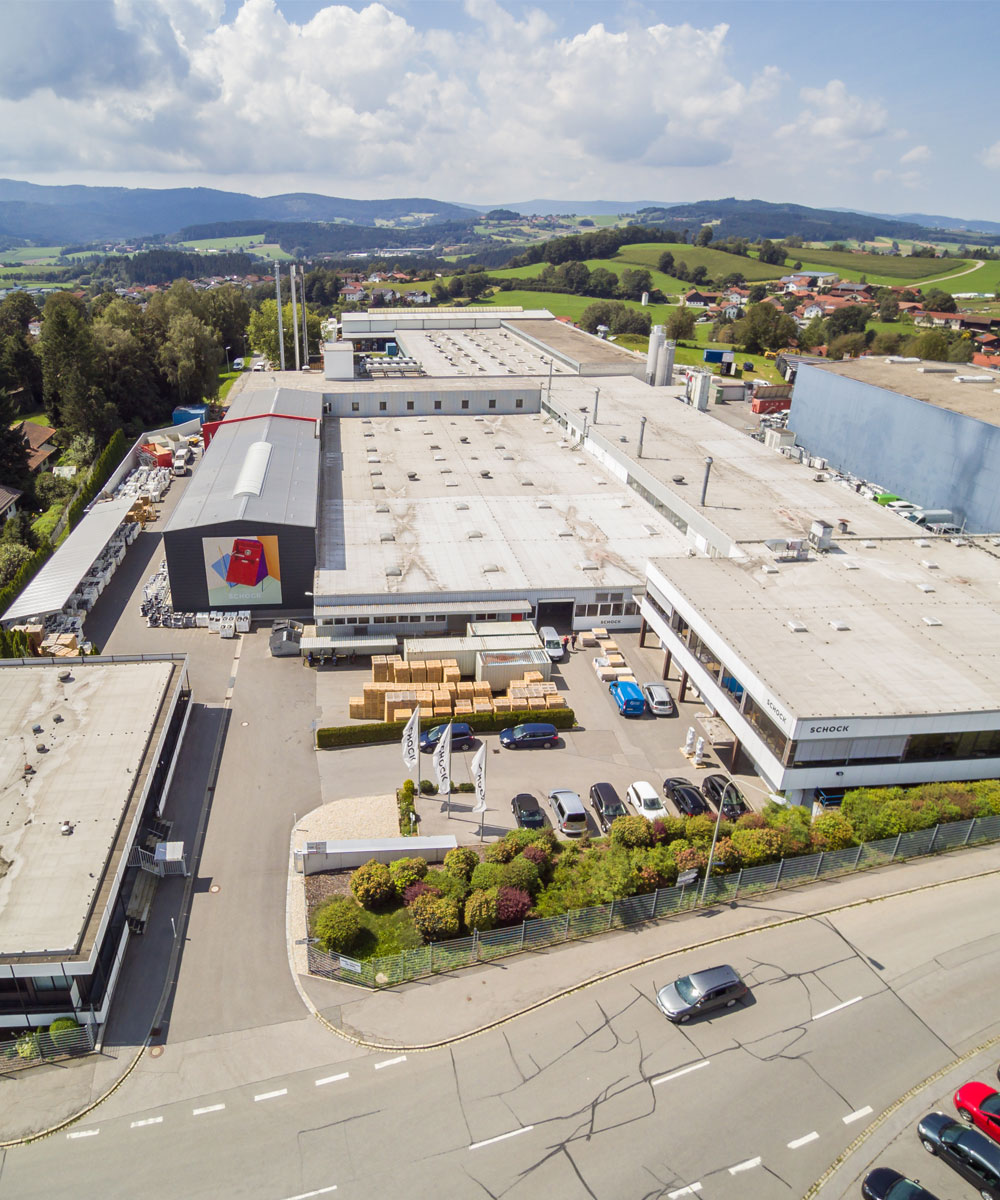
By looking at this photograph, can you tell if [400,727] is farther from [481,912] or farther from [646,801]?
[481,912]

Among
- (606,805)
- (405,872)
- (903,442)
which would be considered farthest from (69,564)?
(903,442)

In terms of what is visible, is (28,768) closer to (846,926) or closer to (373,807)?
(373,807)

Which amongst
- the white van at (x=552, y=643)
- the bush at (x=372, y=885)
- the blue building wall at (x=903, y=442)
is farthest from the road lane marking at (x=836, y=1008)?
the blue building wall at (x=903, y=442)

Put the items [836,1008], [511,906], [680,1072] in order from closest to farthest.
A: 1. [680,1072]
2. [836,1008]
3. [511,906]

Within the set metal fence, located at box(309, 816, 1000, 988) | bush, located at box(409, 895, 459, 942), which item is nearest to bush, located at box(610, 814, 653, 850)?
metal fence, located at box(309, 816, 1000, 988)

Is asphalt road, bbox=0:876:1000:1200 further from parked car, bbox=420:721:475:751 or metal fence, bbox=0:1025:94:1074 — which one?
parked car, bbox=420:721:475:751
